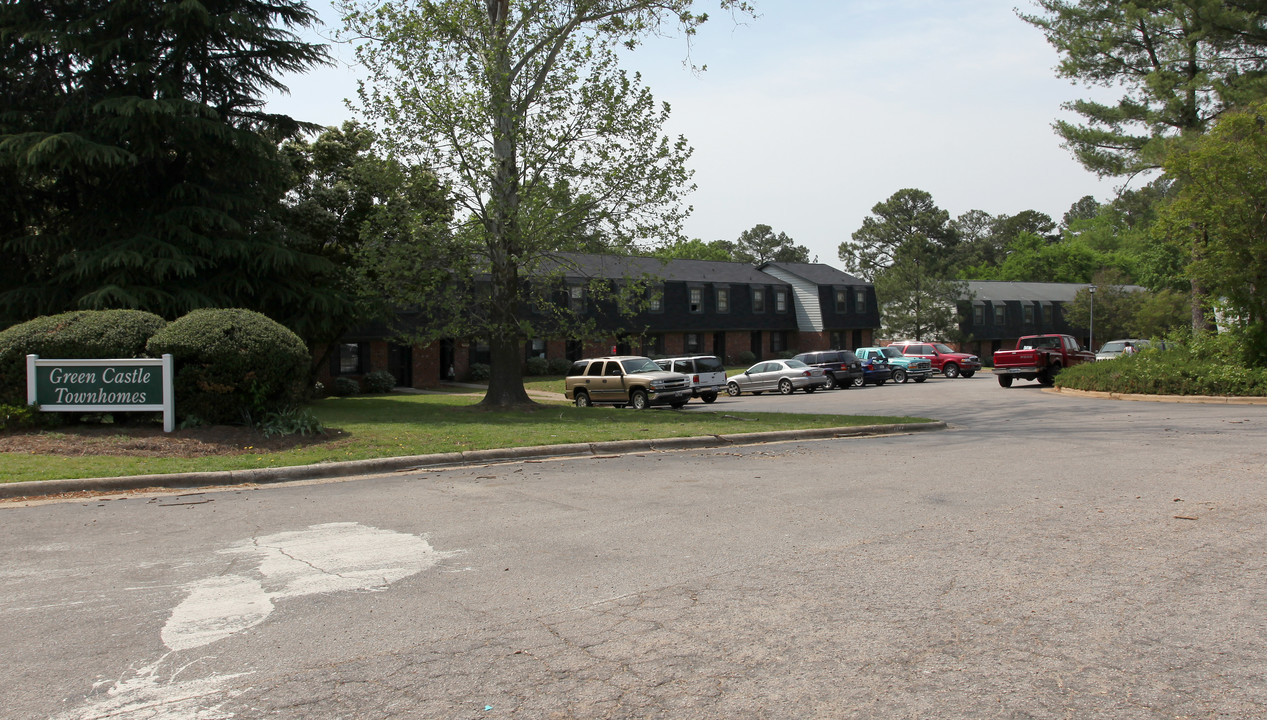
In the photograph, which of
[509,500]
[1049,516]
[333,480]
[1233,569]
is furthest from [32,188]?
[1233,569]

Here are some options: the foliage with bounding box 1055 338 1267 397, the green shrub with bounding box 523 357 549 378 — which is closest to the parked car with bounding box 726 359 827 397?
the foliage with bounding box 1055 338 1267 397

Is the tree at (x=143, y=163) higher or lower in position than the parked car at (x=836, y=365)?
higher

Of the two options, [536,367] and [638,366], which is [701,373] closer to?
[638,366]

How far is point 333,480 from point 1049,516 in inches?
321

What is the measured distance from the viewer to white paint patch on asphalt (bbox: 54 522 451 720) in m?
4.21

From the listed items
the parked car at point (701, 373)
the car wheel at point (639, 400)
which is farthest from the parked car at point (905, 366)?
the car wheel at point (639, 400)

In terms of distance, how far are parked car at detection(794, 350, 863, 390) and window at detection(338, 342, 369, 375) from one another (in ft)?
60.4

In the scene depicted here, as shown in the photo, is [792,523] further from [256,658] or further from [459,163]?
[459,163]

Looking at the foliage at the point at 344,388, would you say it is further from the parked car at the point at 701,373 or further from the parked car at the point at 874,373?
the parked car at the point at 874,373

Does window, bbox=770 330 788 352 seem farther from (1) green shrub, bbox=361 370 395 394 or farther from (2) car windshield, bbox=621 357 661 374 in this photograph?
(2) car windshield, bbox=621 357 661 374

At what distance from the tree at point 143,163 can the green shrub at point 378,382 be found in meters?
13.5

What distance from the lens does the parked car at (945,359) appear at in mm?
45531

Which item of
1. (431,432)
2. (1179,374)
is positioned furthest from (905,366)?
(431,432)

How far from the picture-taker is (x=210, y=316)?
1463 centimetres
